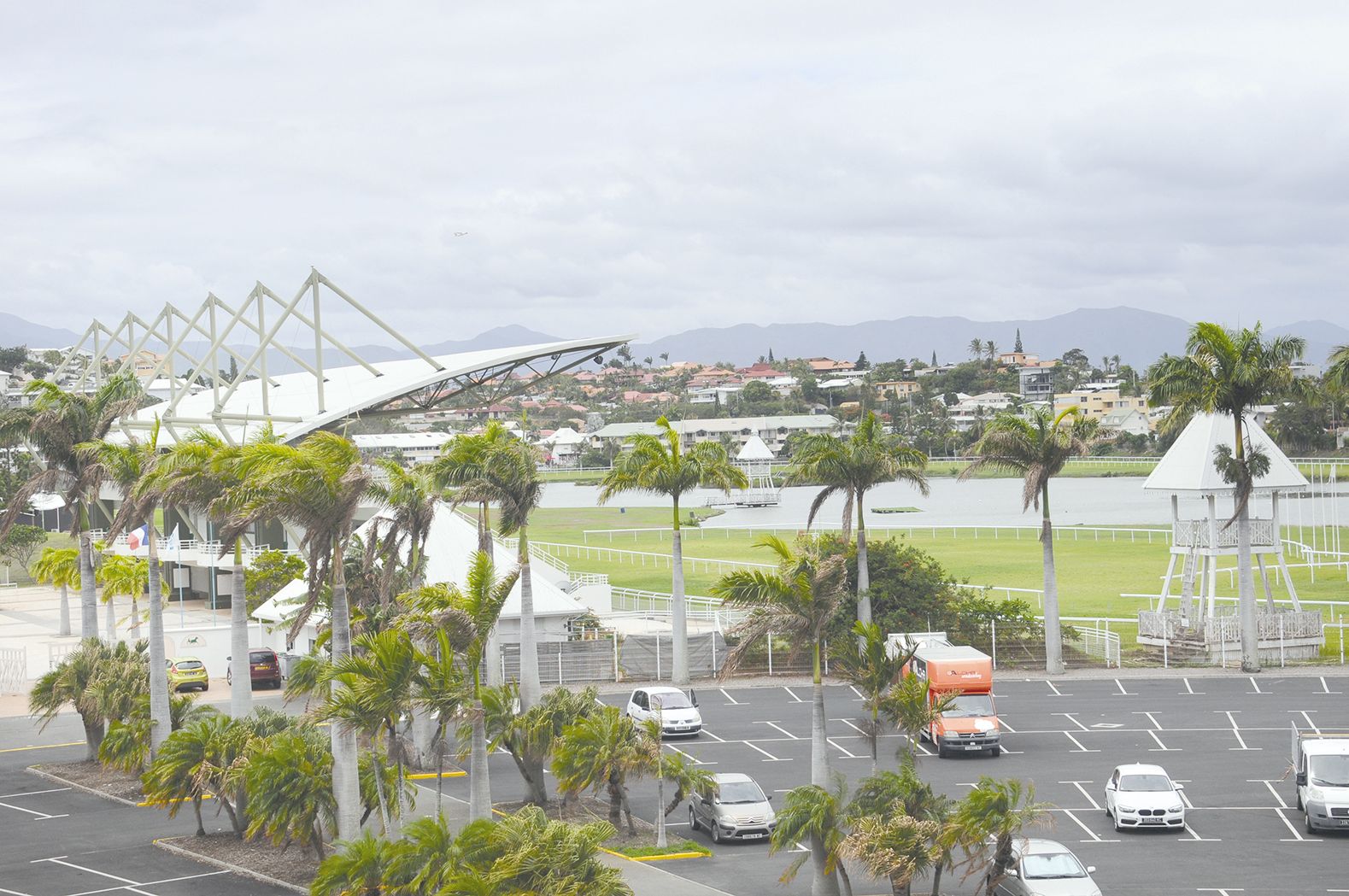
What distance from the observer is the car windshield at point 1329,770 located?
26891mm

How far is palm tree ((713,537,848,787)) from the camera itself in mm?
24562

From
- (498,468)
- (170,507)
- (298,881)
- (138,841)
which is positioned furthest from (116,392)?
(298,881)

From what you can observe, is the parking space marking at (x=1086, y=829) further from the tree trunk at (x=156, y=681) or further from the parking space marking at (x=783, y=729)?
the tree trunk at (x=156, y=681)

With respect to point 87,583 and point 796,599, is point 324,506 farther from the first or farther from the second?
point 87,583

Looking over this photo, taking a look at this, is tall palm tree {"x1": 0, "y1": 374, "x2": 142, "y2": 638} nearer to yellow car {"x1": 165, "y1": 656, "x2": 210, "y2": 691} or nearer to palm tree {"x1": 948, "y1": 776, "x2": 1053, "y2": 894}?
yellow car {"x1": 165, "y1": 656, "x2": 210, "y2": 691}

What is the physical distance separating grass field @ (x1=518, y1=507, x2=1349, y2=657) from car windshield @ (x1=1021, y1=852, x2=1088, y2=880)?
2804 cm

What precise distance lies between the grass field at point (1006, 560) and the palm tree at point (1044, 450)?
4541 mm

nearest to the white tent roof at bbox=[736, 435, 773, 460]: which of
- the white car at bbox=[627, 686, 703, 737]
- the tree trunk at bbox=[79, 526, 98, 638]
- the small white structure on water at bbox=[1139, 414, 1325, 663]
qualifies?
the small white structure on water at bbox=[1139, 414, 1325, 663]

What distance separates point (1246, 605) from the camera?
45.7m

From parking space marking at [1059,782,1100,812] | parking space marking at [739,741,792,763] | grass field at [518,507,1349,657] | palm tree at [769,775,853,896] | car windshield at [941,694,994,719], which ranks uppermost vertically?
palm tree at [769,775,853,896]

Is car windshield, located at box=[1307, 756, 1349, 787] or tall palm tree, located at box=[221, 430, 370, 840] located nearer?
tall palm tree, located at box=[221, 430, 370, 840]

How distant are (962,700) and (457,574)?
2090 cm

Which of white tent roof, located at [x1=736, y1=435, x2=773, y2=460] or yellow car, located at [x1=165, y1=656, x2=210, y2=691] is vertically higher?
white tent roof, located at [x1=736, y1=435, x2=773, y2=460]

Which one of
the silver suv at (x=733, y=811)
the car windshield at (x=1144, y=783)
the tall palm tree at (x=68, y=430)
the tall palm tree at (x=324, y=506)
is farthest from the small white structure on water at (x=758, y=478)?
the tall palm tree at (x=324, y=506)
